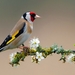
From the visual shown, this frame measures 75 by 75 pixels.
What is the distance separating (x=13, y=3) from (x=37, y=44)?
6.65ft

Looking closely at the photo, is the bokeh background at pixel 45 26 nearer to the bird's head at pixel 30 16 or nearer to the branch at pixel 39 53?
the bird's head at pixel 30 16

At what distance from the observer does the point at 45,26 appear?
296 centimetres

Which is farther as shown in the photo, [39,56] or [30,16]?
[30,16]

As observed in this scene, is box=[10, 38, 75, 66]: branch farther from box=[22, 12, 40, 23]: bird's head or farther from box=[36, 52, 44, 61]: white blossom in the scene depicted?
box=[22, 12, 40, 23]: bird's head

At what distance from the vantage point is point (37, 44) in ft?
3.24

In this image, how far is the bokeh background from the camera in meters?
2.91

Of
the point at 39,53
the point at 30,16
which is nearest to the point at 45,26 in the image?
the point at 30,16

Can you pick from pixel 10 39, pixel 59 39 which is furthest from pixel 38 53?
pixel 59 39

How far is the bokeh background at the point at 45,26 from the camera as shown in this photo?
9.54 ft

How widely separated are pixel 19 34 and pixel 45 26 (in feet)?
5.60

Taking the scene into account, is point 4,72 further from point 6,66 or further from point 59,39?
point 59,39

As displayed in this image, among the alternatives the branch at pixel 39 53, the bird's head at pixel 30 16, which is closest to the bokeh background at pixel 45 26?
the bird's head at pixel 30 16

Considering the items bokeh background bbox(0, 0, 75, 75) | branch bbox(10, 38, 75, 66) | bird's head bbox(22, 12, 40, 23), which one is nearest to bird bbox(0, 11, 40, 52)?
bird's head bbox(22, 12, 40, 23)

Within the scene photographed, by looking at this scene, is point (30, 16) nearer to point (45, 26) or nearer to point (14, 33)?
point (14, 33)
